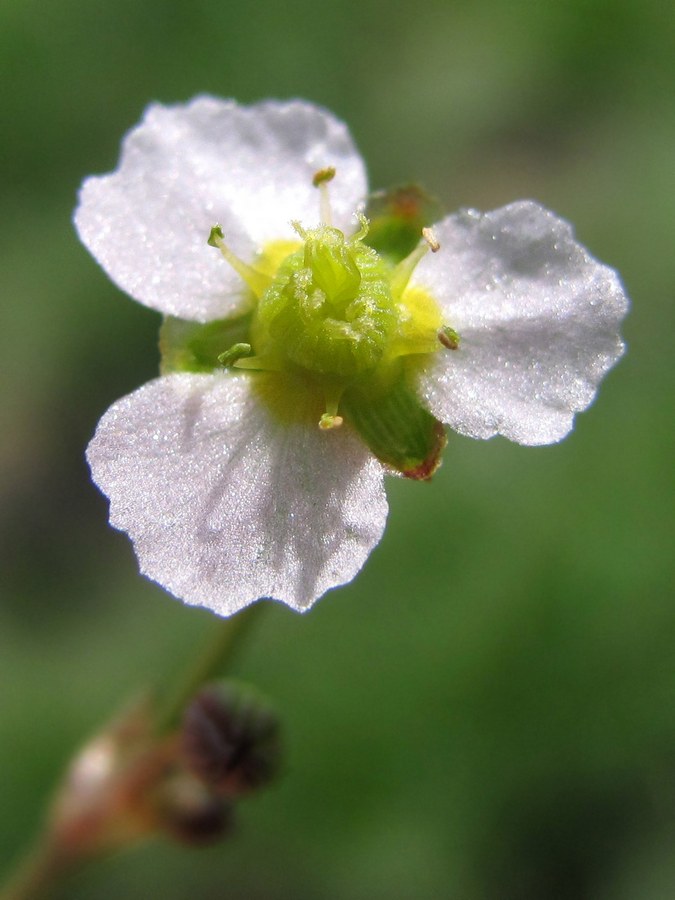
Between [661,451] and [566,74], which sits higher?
[566,74]

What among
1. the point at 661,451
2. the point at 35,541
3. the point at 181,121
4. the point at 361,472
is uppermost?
the point at 181,121

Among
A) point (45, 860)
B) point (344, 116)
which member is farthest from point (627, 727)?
point (344, 116)

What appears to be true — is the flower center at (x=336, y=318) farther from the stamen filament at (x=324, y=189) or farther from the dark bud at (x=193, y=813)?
the dark bud at (x=193, y=813)

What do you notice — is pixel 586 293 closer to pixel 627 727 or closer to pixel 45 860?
pixel 45 860

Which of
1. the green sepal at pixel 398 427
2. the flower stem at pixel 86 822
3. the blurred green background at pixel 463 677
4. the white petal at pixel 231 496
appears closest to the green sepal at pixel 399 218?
the green sepal at pixel 398 427

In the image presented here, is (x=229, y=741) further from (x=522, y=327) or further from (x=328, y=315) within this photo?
(x=522, y=327)

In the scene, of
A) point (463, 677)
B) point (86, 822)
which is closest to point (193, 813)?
point (86, 822)
